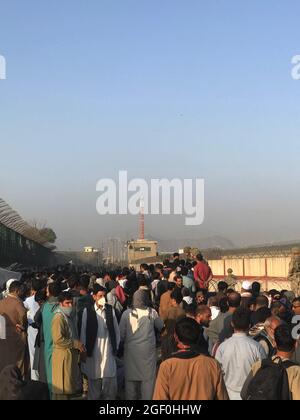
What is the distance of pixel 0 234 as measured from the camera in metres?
34.0

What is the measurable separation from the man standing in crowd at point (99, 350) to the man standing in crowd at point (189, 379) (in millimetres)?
3291

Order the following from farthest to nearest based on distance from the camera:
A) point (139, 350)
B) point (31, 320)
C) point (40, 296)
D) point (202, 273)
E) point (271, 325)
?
point (202, 273), point (40, 296), point (31, 320), point (139, 350), point (271, 325)

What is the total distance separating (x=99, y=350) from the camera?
788 centimetres

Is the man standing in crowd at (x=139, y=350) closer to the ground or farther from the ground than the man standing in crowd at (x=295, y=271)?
closer to the ground

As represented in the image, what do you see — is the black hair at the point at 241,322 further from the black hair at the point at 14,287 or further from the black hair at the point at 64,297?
the black hair at the point at 14,287

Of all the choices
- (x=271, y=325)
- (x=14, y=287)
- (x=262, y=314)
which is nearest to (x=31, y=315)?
(x=14, y=287)

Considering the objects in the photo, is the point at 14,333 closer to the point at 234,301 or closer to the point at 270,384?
the point at 234,301

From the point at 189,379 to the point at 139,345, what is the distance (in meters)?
3.36

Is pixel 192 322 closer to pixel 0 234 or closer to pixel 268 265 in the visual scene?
pixel 268 265

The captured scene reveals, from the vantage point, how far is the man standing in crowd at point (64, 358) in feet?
24.3

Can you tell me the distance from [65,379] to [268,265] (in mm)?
15178

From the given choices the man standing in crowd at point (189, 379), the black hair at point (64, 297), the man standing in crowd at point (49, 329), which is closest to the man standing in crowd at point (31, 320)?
the man standing in crowd at point (49, 329)

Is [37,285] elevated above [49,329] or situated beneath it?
elevated above

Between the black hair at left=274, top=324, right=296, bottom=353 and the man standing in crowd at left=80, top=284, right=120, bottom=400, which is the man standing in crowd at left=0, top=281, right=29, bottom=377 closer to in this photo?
the man standing in crowd at left=80, top=284, right=120, bottom=400
